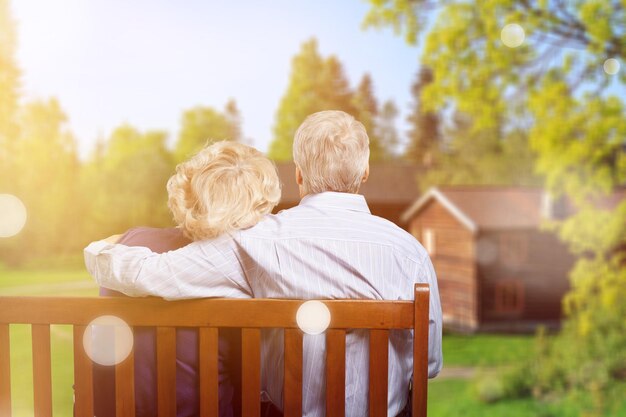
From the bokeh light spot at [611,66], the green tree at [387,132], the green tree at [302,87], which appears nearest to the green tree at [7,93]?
the green tree at [302,87]

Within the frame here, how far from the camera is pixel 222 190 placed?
1123 millimetres

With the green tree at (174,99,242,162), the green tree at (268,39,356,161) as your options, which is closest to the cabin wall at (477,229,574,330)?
the green tree at (268,39,356,161)

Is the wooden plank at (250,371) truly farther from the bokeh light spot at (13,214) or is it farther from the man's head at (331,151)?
the bokeh light spot at (13,214)

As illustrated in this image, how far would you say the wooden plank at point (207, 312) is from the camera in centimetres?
105

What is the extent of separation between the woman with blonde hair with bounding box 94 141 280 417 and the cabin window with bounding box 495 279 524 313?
3.61 m

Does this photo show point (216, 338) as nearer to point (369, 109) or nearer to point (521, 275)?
point (369, 109)

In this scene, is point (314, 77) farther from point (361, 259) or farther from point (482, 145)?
point (361, 259)

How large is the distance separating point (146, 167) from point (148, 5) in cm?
105

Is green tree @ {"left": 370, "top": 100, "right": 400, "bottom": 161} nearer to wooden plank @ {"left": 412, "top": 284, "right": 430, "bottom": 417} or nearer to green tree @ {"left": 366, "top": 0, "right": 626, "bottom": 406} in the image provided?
green tree @ {"left": 366, "top": 0, "right": 626, "bottom": 406}

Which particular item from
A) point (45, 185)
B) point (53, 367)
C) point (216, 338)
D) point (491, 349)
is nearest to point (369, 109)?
point (491, 349)

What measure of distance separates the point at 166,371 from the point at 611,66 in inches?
165

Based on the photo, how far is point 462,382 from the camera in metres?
4.63

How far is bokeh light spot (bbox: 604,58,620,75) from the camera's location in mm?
4312

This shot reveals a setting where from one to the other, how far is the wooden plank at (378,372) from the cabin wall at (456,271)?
340cm
